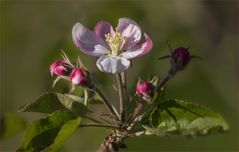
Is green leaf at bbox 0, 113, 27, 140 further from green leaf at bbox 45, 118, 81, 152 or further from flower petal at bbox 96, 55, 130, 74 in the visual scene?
green leaf at bbox 45, 118, 81, 152

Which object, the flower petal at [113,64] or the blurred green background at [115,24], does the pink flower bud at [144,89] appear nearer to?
the flower petal at [113,64]

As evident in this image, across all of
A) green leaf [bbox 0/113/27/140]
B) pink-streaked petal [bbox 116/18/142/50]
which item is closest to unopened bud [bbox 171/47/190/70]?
pink-streaked petal [bbox 116/18/142/50]

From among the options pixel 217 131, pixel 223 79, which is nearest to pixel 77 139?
pixel 223 79

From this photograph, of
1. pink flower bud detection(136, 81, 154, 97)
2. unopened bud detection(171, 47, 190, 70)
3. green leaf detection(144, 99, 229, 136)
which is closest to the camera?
green leaf detection(144, 99, 229, 136)

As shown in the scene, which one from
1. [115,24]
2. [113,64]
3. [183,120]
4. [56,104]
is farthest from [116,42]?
[115,24]

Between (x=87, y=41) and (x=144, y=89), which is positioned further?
(x=87, y=41)

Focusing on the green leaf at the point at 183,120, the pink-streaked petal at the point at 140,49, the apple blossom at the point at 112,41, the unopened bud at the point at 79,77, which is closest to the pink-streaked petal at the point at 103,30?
the apple blossom at the point at 112,41

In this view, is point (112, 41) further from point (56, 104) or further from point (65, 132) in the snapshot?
point (65, 132)
